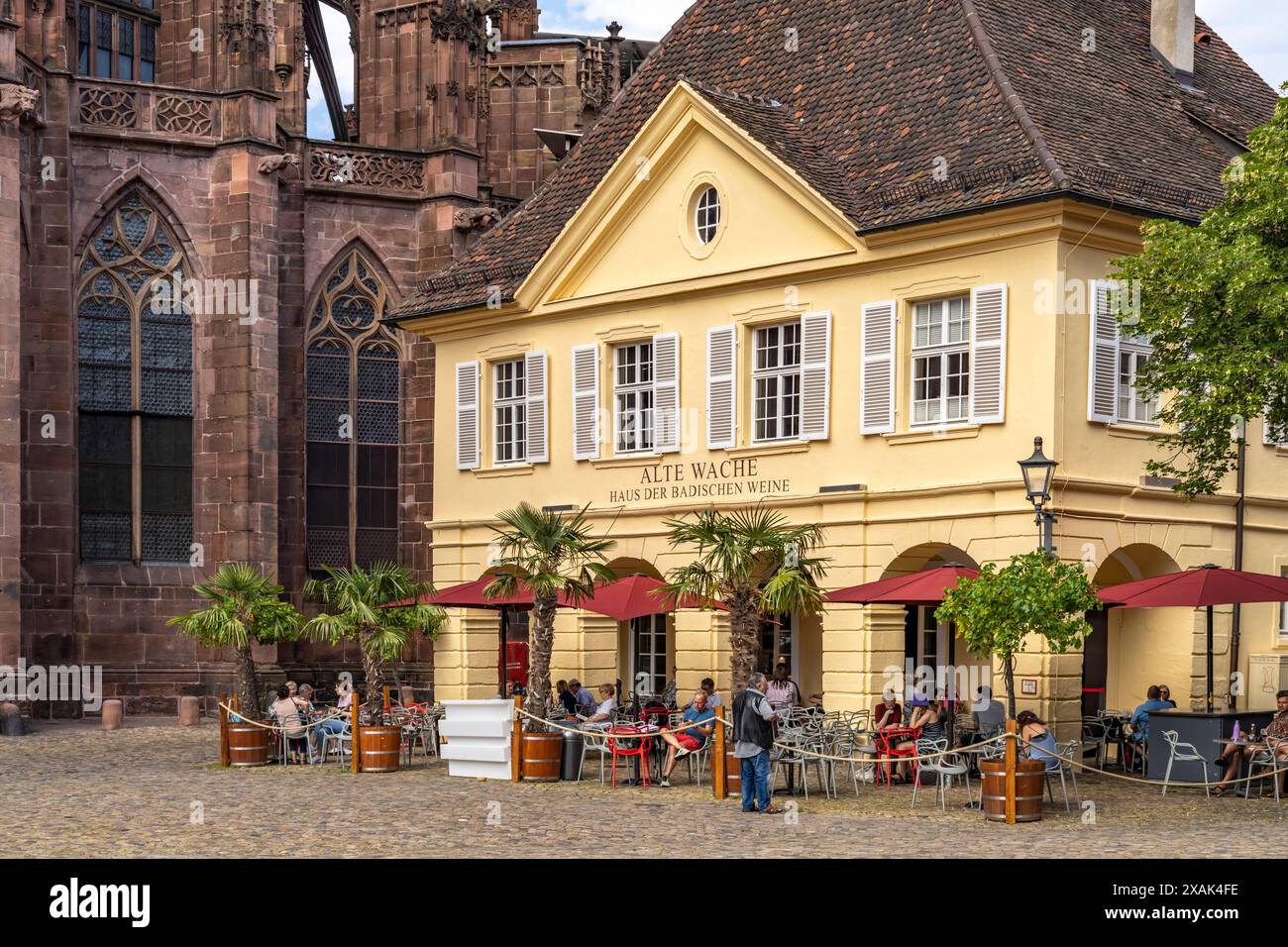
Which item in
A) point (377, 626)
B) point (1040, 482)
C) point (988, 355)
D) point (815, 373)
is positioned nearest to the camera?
point (1040, 482)

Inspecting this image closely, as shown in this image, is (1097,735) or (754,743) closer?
(754,743)

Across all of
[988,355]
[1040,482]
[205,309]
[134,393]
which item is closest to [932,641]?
[988,355]

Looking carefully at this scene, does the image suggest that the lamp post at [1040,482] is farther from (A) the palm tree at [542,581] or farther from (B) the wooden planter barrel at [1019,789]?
(A) the palm tree at [542,581]

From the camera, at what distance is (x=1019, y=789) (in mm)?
19312

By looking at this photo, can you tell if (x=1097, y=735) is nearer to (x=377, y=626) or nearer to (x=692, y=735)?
(x=692, y=735)

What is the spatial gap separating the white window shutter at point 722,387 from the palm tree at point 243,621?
253 inches

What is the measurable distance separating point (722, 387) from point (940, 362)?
3.81 m

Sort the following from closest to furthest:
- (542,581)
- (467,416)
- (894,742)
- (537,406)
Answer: (894,742) → (542,581) → (537,406) → (467,416)

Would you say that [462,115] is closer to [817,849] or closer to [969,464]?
[969,464]

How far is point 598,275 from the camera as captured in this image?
30438 millimetres

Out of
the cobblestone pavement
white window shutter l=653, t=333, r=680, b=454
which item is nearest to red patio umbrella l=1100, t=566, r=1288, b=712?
the cobblestone pavement

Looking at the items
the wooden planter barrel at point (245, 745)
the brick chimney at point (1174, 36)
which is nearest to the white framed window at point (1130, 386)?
the brick chimney at point (1174, 36)

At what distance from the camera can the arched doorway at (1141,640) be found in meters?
26.1

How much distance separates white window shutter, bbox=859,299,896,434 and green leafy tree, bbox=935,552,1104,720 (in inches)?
236
